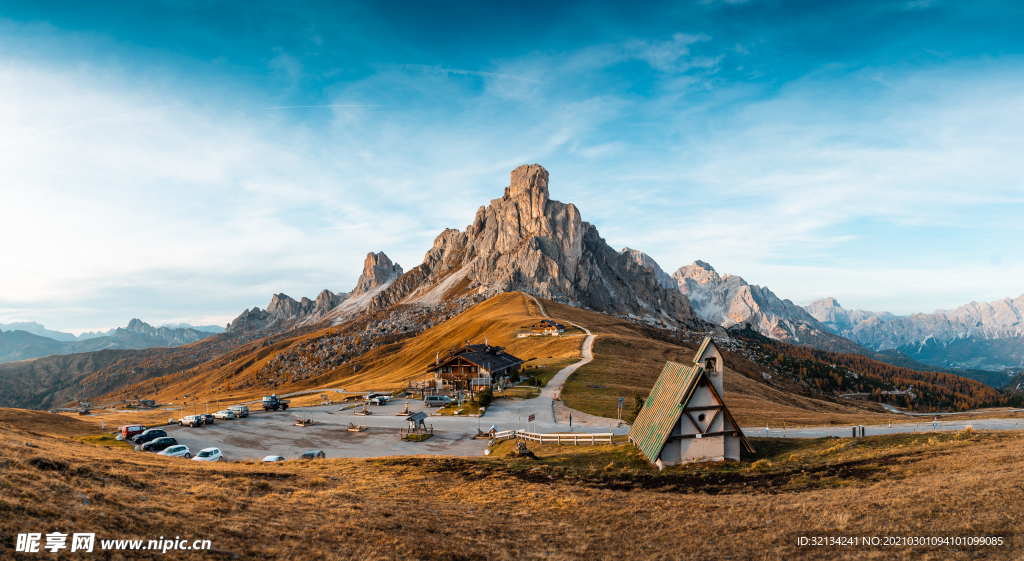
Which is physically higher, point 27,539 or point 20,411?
point 27,539

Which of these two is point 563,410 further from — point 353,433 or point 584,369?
point 353,433

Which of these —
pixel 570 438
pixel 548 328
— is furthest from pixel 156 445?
pixel 548 328

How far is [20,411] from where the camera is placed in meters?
59.7

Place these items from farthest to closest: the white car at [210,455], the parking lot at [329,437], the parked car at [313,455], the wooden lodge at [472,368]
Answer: the wooden lodge at [472,368] < the parking lot at [329,437] < the white car at [210,455] < the parked car at [313,455]

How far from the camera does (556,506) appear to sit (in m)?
21.8

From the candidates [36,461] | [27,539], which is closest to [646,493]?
[27,539]

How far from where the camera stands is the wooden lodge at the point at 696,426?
3000 centimetres

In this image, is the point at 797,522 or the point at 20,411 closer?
the point at 797,522

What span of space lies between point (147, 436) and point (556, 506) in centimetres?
5150

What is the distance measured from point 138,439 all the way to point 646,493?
54.7 m

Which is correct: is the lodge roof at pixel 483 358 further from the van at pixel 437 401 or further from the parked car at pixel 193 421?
the parked car at pixel 193 421

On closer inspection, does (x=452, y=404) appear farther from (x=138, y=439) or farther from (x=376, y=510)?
(x=376, y=510)

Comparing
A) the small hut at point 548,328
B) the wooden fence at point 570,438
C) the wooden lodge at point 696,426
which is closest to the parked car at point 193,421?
the wooden fence at point 570,438

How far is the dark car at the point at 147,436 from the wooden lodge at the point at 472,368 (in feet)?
135
